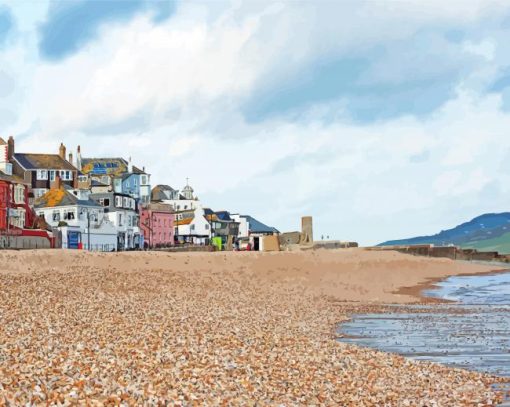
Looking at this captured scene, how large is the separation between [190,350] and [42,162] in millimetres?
110075

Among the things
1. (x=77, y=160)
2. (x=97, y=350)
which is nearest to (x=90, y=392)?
(x=97, y=350)

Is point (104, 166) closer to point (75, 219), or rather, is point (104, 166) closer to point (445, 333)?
point (75, 219)

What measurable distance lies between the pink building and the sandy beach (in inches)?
3561

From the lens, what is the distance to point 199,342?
915 inches

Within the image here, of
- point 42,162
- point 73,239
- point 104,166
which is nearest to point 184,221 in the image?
point 104,166

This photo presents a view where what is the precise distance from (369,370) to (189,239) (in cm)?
14760

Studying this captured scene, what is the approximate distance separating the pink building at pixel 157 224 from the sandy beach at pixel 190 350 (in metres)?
90.5

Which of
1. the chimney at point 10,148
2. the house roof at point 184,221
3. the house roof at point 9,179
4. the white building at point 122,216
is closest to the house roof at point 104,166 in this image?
the white building at point 122,216

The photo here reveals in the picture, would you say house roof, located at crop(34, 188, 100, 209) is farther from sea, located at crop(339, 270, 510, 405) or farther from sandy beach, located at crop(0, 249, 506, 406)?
sea, located at crop(339, 270, 510, 405)

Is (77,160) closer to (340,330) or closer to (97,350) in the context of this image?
(340,330)

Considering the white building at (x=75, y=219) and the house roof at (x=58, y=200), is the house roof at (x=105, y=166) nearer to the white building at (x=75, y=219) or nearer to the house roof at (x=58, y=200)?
the house roof at (x=58, y=200)

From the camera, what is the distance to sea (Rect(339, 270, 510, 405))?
25141 mm

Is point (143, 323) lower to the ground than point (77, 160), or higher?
lower

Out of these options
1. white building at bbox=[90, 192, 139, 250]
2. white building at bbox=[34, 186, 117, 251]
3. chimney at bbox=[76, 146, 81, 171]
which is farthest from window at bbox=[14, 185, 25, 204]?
chimney at bbox=[76, 146, 81, 171]
